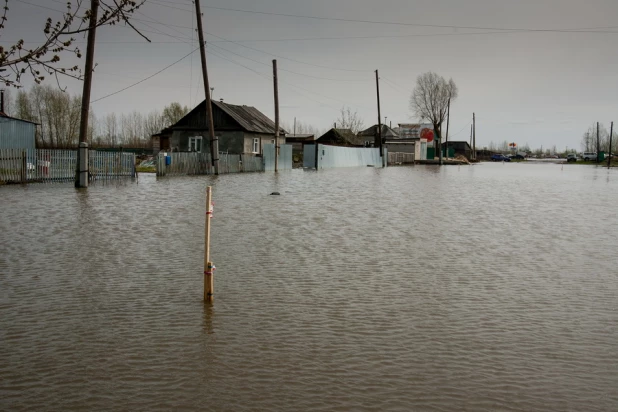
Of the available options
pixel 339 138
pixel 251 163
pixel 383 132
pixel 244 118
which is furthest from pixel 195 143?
pixel 383 132

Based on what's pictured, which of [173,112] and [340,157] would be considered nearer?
[340,157]

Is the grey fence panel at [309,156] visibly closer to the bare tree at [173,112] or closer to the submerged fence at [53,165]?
the submerged fence at [53,165]

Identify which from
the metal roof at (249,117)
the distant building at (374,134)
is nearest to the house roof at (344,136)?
the distant building at (374,134)

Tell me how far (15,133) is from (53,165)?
13346 mm

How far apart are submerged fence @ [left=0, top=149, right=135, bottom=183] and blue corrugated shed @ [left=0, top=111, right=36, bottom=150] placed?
10.4 m

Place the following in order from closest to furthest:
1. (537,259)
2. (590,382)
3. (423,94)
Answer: (590,382) < (537,259) < (423,94)

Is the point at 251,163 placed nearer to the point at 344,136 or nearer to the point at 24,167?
the point at 24,167

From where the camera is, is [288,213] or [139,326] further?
[288,213]

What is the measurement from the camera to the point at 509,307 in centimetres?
768

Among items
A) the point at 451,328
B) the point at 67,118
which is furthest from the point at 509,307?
the point at 67,118

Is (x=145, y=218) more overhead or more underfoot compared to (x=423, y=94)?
more underfoot

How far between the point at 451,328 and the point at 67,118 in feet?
346

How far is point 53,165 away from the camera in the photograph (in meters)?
30.7

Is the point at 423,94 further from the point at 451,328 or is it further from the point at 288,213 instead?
the point at 451,328
